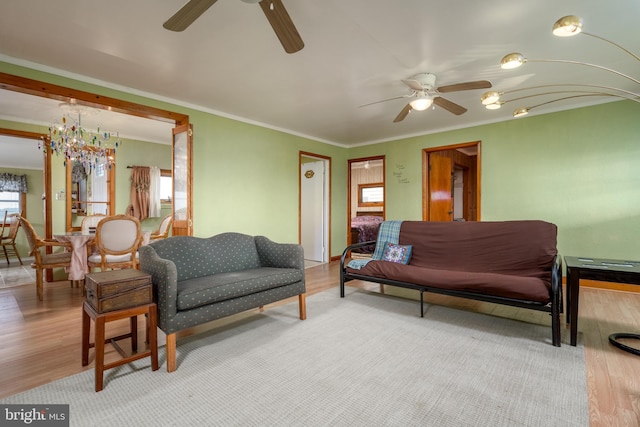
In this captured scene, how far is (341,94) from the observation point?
3.60 metres

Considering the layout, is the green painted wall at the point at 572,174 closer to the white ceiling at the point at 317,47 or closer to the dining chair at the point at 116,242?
the white ceiling at the point at 317,47

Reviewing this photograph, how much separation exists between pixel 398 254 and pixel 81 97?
12.5 feet

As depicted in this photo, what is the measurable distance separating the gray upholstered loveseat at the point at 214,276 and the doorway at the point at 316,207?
3087 millimetres

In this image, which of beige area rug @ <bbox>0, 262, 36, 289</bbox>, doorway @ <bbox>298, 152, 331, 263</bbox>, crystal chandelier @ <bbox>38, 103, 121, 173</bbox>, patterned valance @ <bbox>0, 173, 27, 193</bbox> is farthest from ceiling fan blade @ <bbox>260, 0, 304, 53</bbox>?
patterned valance @ <bbox>0, 173, 27, 193</bbox>

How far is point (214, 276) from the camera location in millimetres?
2541

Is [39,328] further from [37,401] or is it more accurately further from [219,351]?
[219,351]

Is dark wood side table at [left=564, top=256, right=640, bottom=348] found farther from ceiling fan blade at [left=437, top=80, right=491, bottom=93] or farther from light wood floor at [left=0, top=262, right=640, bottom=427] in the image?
ceiling fan blade at [left=437, top=80, right=491, bottom=93]

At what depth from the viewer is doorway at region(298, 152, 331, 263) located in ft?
20.0

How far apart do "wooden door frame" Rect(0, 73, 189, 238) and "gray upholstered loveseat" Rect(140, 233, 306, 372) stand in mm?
1866

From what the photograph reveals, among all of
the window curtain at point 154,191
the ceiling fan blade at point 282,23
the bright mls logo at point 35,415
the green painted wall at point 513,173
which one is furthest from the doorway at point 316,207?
the bright mls logo at point 35,415

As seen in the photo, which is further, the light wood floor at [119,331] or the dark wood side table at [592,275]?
the dark wood side table at [592,275]

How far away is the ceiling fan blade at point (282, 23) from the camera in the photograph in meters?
1.66

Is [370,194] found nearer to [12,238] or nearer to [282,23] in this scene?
[282,23]

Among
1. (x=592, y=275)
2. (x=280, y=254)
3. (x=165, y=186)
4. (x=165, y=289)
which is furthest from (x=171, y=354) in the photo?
(x=165, y=186)
